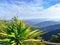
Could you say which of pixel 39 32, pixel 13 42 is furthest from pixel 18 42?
pixel 39 32

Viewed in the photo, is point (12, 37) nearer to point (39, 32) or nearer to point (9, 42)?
point (9, 42)

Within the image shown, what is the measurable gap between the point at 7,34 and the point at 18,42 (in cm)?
93

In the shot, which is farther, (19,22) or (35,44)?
(19,22)

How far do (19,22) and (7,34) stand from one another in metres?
1.58

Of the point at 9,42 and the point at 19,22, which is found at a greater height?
the point at 19,22

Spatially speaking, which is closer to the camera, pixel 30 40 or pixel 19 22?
pixel 30 40

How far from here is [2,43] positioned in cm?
1822

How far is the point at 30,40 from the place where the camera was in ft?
59.6

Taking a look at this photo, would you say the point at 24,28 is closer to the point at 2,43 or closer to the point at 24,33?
the point at 24,33

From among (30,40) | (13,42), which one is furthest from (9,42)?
(30,40)

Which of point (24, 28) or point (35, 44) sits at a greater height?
point (24, 28)

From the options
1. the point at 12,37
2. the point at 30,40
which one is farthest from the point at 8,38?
the point at 30,40

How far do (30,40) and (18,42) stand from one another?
995mm

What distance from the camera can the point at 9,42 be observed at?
1858 cm
